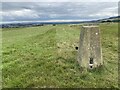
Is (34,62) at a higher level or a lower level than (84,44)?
lower

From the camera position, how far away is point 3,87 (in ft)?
50.2

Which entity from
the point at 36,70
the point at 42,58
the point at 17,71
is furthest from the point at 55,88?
the point at 42,58

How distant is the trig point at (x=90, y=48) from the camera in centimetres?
1698

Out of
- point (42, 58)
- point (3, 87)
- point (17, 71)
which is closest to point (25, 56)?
point (42, 58)

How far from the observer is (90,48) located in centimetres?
1698

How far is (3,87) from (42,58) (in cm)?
574

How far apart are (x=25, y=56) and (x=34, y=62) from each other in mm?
2945

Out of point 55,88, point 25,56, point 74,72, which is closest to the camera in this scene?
point 55,88

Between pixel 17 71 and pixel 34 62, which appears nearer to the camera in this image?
pixel 17 71

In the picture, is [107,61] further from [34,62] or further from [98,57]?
[34,62]

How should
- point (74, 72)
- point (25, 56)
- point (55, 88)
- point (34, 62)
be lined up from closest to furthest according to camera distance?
point (55, 88)
point (74, 72)
point (34, 62)
point (25, 56)

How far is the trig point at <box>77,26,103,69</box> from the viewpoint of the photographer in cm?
1698

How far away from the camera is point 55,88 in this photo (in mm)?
14961

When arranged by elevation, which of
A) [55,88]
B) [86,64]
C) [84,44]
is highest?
[84,44]
